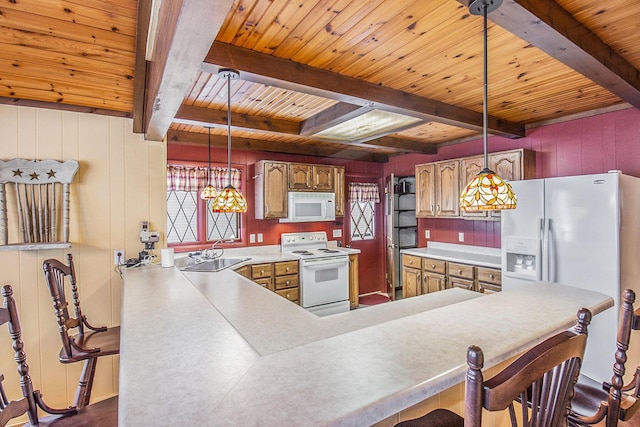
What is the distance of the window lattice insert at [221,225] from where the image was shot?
163 inches

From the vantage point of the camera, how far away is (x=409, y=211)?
519 cm

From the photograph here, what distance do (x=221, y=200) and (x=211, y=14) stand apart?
4.43 feet

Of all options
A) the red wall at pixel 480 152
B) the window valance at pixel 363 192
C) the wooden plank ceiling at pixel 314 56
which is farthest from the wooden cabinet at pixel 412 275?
the wooden plank ceiling at pixel 314 56

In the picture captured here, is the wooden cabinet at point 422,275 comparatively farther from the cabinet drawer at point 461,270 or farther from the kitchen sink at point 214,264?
the kitchen sink at point 214,264

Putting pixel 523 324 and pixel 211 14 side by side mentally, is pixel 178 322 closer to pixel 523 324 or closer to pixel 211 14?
pixel 211 14

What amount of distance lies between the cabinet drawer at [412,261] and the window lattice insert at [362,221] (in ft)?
3.67

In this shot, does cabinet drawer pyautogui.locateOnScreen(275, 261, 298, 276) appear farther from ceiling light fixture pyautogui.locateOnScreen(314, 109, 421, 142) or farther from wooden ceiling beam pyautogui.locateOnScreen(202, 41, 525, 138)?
wooden ceiling beam pyautogui.locateOnScreen(202, 41, 525, 138)

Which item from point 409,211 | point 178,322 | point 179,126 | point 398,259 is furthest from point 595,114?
point 179,126

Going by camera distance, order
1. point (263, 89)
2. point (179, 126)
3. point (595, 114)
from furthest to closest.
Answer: point (179, 126) < point (595, 114) < point (263, 89)

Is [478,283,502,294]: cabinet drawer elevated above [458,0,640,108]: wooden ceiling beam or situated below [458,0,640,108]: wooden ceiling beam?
below

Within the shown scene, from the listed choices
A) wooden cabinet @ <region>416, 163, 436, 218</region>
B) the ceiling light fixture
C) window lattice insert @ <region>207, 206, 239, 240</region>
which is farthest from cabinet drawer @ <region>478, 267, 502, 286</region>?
window lattice insert @ <region>207, 206, 239, 240</region>

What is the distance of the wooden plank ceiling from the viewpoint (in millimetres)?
1339

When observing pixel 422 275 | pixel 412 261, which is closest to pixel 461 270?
pixel 422 275

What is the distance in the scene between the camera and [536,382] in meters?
0.78
